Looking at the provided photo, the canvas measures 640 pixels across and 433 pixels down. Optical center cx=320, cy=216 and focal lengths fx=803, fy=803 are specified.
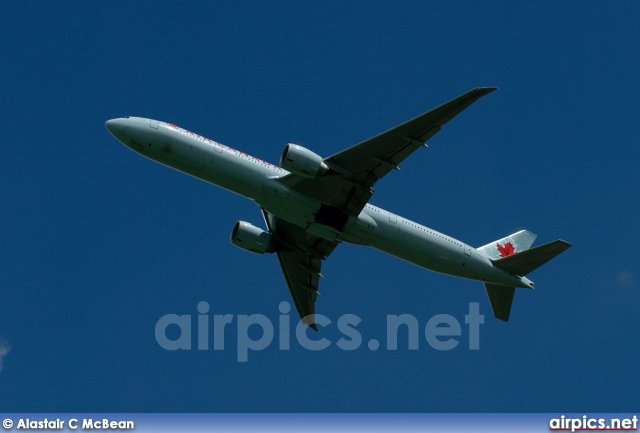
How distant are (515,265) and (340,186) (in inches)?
519

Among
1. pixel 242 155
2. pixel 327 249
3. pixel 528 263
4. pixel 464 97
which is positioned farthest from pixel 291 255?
pixel 464 97

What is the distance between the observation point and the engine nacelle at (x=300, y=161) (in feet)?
146

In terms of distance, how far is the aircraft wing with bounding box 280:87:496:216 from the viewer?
4399cm

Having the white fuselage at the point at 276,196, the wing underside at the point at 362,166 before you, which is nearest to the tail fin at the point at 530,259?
the white fuselage at the point at 276,196

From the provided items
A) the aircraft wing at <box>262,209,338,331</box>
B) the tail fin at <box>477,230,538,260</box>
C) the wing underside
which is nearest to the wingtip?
the wing underside

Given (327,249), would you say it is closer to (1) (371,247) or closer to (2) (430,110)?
(1) (371,247)

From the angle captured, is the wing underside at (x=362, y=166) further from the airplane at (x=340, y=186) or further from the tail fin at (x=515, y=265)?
the tail fin at (x=515, y=265)

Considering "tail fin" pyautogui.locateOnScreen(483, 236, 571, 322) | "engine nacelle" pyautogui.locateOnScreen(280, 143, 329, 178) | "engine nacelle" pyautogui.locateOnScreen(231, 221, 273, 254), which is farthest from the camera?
"engine nacelle" pyautogui.locateOnScreen(231, 221, 273, 254)

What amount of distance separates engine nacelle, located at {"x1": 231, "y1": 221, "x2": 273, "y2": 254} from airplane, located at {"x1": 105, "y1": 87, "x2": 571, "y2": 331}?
0.07m

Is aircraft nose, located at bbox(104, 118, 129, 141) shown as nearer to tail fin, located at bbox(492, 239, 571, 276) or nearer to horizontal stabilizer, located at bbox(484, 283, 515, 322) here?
tail fin, located at bbox(492, 239, 571, 276)

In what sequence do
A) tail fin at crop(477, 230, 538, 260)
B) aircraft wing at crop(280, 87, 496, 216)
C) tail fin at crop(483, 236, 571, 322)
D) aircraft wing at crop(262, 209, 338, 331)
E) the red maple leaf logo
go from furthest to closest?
1. the red maple leaf logo
2. aircraft wing at crop(262, 209, 338, 331)
3. tail fin at crop(477, 230, 538, 260)
4. tail fin at crop(483, 236, 571, 322)
5. aircraft wing at crop(280, 87, 496, 216)

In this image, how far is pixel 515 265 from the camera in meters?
51.2

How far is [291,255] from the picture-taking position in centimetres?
5638

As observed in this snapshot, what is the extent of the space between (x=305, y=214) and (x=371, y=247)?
4.86 m
